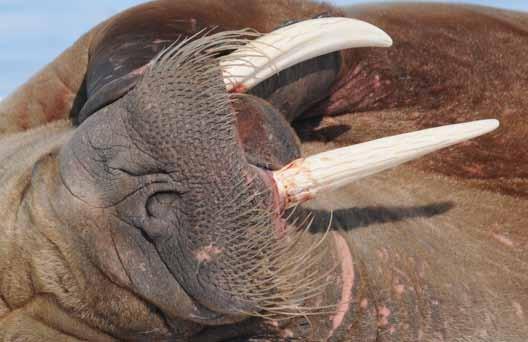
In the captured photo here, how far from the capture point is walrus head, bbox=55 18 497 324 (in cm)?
246

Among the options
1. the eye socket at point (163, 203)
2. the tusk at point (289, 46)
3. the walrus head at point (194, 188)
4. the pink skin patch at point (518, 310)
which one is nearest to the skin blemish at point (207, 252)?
the walrus head at point (194, 188)

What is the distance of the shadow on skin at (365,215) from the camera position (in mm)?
3188

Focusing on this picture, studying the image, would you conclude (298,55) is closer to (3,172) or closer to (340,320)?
(340,320)

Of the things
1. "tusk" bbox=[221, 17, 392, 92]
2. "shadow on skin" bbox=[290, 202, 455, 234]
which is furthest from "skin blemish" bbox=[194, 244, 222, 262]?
"tusk" bbox=[221, 17, 392, 92]

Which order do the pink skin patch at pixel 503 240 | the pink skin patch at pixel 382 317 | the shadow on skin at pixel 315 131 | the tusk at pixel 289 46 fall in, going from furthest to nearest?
the shadow on skin at pixel 315 131
the pink skin patch at pixel 503 240
the pink skin patch at pixel 382 317
the tusk at pixel 289 46

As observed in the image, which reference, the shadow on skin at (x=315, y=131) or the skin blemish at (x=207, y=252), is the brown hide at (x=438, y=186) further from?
the skin blemish at (x=207, y=252)

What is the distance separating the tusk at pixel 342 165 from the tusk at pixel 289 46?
0.42 m

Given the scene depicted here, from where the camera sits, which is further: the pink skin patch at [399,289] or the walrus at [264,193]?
the pink skin patch at [399,289]

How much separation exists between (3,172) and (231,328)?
1.05m

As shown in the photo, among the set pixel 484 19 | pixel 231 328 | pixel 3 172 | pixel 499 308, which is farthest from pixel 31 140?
pixel 484 19

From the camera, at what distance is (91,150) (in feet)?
8.53

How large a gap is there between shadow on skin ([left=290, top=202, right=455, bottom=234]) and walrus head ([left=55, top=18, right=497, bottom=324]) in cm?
33

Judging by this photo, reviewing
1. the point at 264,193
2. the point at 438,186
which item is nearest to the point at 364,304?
the point at 264,193

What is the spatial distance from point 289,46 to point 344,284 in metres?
0.90
